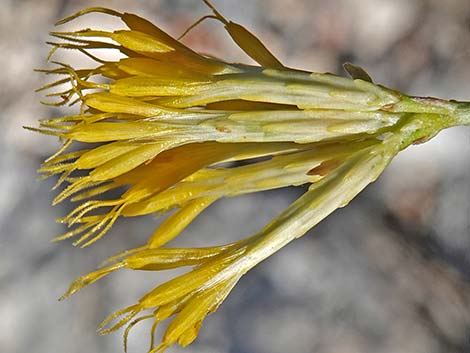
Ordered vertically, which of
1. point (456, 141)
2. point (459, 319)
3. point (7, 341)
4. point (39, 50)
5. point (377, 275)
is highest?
point (39, 50)

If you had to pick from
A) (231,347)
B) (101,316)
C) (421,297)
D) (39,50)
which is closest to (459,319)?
(421,297)

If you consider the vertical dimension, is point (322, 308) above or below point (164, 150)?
below

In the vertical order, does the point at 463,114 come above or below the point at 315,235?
below

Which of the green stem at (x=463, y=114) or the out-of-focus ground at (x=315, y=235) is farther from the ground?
the out-of-focus ground at (x=315, y=235)

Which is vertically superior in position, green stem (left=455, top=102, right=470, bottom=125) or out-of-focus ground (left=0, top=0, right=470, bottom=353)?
out-of-focus ground (left=0, top=0, right=470, bottom=353)

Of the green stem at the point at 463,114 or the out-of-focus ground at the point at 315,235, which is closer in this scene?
the green stem at the point at 463,114

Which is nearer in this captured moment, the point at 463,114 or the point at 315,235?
the point at 463,114

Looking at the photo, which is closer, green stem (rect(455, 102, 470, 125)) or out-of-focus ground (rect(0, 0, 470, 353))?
green stem (rect(455, 102, 470, 125))

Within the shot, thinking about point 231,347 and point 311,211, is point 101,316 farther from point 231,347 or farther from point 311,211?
point 311,211
